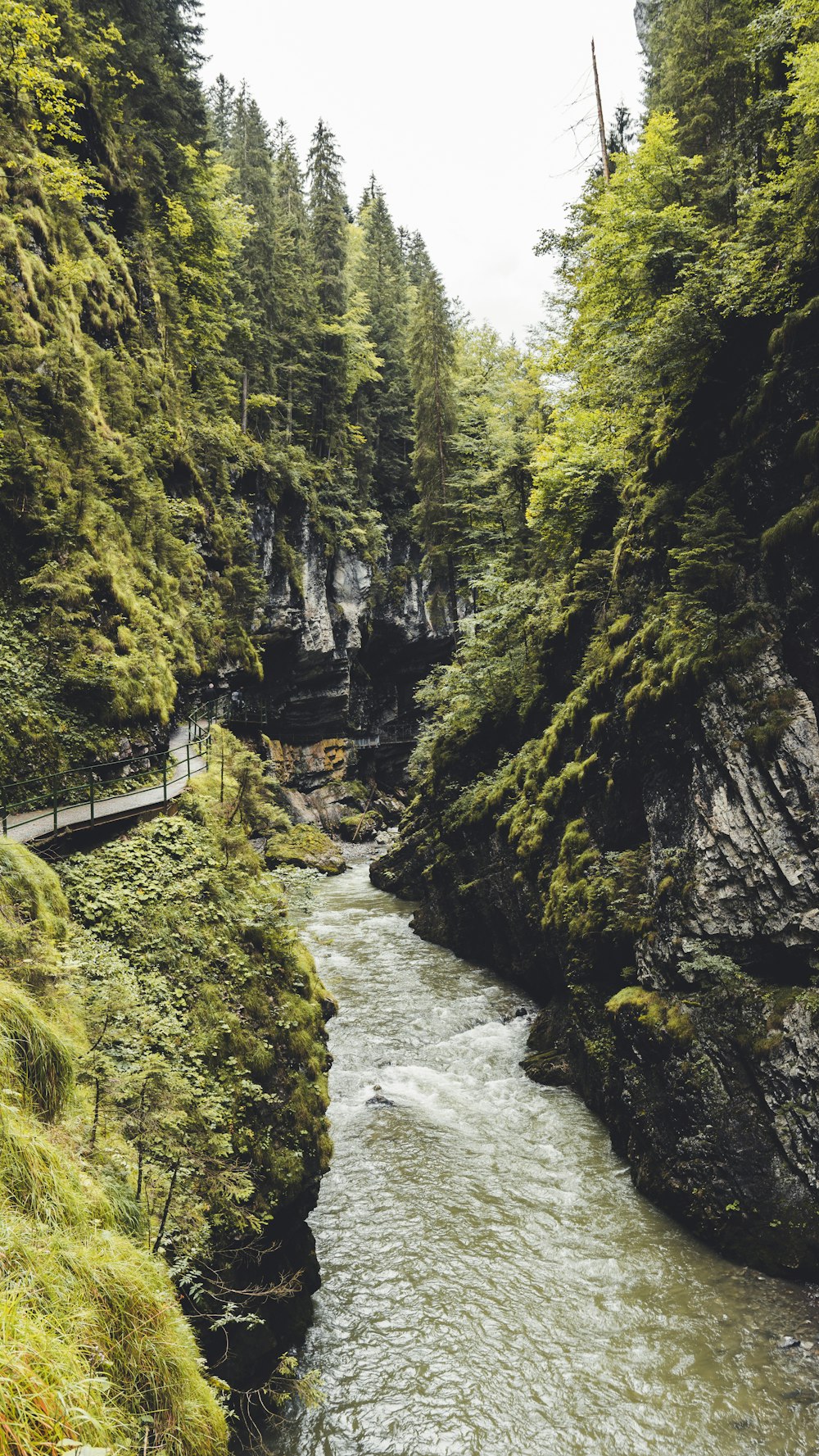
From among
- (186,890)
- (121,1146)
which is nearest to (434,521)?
(186,890)

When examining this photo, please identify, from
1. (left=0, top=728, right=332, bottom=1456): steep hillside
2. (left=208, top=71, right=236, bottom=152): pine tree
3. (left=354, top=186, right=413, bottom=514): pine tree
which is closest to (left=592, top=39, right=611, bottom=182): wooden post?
(left=0, top=728, right=332, bottom=1456): steep hillside

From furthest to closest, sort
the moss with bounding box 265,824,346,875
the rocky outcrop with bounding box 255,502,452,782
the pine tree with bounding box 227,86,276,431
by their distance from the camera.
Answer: the rocky outcrop with bounding box 255,502,452,782
the pine tree with bounding box 227,86,276,431
the moss with bounding box 265,824,346,875

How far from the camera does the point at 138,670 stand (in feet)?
38.7

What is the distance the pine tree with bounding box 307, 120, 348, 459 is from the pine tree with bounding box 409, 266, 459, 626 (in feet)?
15.2

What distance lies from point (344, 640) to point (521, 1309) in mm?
31694

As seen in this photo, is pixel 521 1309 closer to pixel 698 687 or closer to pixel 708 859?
pixel 708 859

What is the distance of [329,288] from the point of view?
1457 inches

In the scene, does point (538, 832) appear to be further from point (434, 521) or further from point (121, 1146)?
point (434, 521)

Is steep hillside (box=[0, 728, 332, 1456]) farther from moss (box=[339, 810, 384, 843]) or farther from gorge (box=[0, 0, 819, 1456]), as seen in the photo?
moss (box=[339, 810, 384, 843])

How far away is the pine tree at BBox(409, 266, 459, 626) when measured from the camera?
34000 millimetres

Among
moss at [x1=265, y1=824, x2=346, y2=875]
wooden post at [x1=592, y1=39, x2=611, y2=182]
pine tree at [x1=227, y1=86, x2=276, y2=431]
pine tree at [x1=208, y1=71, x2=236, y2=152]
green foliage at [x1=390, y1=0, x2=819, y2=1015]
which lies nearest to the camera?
green foliage at [x1=390, y1=0, x2=819, y2=1015]

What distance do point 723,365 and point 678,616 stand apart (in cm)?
385

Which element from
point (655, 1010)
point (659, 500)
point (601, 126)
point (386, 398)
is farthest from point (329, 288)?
point (655, 1010)

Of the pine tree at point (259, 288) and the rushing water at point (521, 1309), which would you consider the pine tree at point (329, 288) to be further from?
the rushing water at point (521, 1309)
